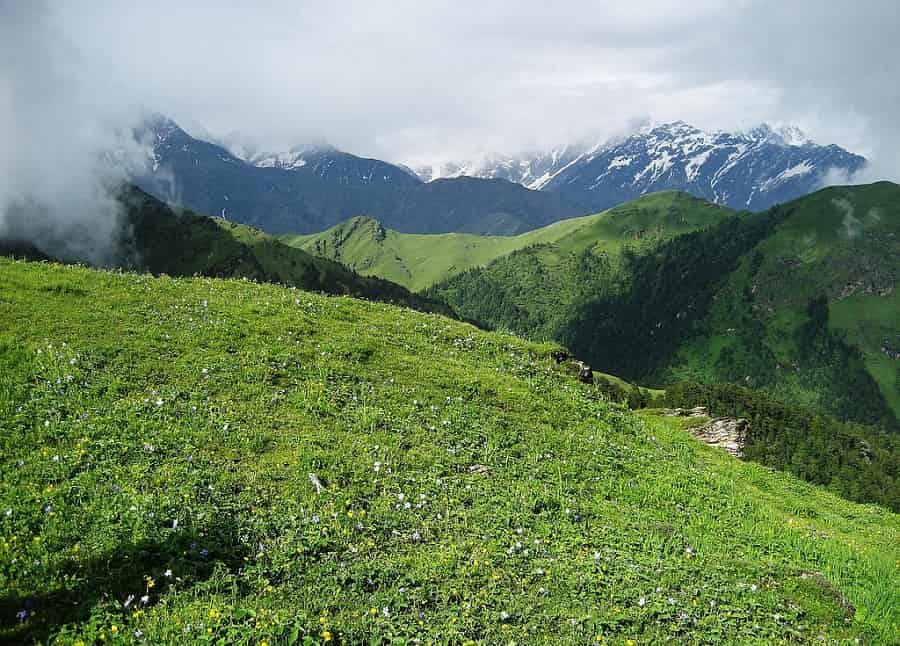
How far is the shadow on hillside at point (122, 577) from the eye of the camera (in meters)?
8.37

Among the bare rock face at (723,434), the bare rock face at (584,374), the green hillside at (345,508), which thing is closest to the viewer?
the green hillside at (345,508)

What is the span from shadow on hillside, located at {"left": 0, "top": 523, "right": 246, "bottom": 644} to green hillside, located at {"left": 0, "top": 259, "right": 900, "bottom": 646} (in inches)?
1.4

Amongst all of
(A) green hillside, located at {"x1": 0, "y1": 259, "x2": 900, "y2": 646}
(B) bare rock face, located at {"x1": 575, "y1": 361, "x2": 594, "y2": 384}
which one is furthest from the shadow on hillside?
(B) bare rock face, located at {"x1": 575, "y1": 361, "x2": 594, "y2": 384}

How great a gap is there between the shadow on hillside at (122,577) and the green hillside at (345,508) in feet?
0.11

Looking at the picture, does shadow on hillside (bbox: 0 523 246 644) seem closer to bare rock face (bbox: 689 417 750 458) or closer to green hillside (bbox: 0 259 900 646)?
green hillside (bbox: 0 259 900 646)

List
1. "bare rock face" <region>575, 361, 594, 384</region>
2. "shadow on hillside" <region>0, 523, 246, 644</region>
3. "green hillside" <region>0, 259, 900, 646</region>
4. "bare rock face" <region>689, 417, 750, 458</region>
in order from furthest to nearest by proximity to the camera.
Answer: "bare rock face" <region>689, 417, 750, 458</region>, "bare rock face" <region>575, 361, 594, 384</region>, "green hillside" <region>0, 259, 900, 646</region>, "shadow on hillside" <region>0, 523, 246, 644</region>

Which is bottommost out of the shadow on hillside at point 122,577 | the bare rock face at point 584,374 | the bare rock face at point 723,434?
the bare rock face at point 723,434

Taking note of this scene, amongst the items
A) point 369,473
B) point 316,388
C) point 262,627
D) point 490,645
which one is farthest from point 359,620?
point 316,388

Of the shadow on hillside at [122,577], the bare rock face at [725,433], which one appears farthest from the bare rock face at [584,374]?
the shadow on hillside at [122,577]

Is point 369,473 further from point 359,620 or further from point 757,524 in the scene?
point 757,524

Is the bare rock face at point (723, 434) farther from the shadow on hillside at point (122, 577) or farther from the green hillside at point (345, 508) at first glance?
the shadow on hillside at point (122, 577)

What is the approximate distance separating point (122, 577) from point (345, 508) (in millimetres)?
4344

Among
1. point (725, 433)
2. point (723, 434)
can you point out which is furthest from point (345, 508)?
point (725, 433)

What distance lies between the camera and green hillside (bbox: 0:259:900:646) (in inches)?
376
